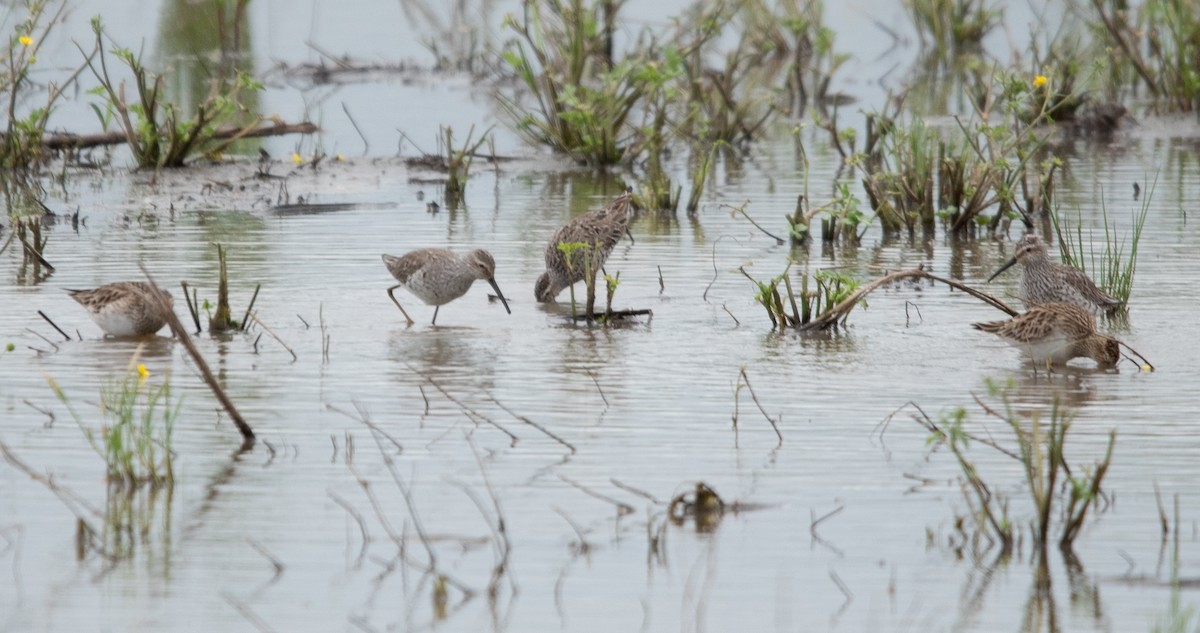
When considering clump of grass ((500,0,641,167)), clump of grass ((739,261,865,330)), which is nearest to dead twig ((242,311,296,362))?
clump of grass ((739,261,865,330))

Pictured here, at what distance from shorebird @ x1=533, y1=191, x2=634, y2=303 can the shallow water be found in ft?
0.95

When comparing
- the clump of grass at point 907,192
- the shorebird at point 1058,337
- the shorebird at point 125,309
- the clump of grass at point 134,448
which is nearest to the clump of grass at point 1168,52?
the clump of grass at point 907,192

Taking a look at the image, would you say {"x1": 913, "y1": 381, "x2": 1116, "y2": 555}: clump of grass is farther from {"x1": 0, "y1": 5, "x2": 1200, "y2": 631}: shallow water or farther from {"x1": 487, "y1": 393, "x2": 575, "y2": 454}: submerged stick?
{"x1": 487, "y1": 393, "x2": 575, "y2": 454}: submerged stick

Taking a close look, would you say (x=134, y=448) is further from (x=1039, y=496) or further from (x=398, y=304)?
(x=1039, y=496)

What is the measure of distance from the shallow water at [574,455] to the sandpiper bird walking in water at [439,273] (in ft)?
0.59

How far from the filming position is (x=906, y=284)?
34.6 feet

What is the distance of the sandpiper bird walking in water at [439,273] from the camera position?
971 cm

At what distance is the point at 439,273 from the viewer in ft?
31.9

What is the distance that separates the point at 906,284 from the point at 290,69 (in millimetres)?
12269

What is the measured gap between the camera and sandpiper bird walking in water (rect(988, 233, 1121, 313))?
9.40 meters

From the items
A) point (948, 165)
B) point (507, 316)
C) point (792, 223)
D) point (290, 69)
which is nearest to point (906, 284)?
point (792, 223)

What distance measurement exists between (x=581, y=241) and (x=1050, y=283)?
298cm

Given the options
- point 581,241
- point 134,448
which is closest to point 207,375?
point 134,448

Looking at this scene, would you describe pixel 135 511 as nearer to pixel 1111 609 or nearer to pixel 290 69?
pixel 1111 609
